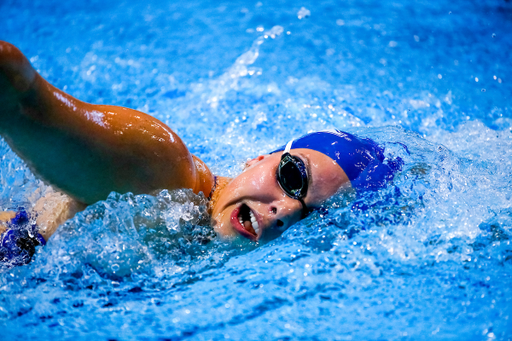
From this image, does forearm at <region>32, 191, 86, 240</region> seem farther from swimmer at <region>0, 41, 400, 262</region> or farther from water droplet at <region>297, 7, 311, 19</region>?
water droplet at <region>297, 7, 311, 19</region>

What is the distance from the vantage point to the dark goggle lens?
1.99 metres

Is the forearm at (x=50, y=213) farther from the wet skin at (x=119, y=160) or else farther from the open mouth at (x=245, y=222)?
the open mouth at (x=245, y=222)

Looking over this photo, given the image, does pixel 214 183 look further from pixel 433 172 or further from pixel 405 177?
pixel 433 172

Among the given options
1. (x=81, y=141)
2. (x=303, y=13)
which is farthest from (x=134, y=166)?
(x=303, y=13)

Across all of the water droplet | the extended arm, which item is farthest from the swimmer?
the water droplet

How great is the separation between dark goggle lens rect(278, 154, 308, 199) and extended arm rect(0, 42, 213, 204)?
42 centimetres

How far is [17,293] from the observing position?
1836mm

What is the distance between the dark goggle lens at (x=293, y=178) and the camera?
6.53ft

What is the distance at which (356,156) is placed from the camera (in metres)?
2.11

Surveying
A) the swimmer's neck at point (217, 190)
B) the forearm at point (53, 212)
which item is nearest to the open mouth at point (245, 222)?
the swimmer's neck at point (217, 190)

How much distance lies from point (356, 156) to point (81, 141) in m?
1.19

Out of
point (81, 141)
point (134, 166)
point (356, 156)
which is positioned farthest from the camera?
point (356, 156)

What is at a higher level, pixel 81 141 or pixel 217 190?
pixel 81 141

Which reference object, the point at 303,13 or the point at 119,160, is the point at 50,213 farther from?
the point at 303,13
